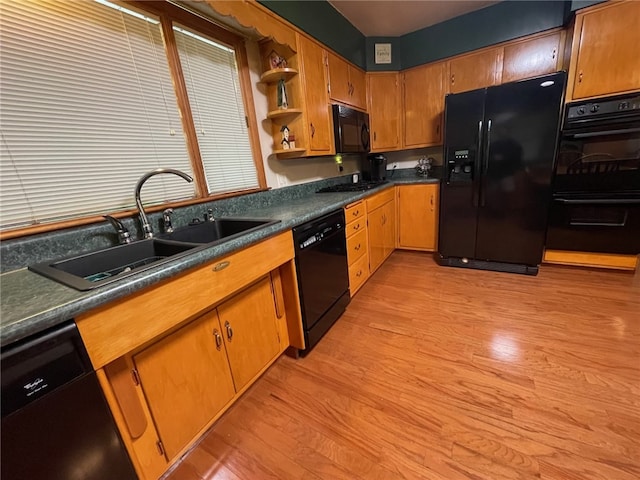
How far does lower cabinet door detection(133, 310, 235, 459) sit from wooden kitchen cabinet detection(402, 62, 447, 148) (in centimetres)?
306

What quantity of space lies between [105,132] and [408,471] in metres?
1.98

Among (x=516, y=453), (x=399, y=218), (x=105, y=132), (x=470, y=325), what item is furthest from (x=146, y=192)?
(x=399, y=218)

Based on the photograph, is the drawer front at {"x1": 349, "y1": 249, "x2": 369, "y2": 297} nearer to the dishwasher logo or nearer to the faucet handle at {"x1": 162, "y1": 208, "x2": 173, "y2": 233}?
the faucet handle at {"x1": 162, "y1": 208, "x2": 173, "y2": 233}

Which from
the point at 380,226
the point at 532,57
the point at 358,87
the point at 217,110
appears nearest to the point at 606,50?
the point at 532,57

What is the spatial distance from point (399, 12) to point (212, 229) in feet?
9.00

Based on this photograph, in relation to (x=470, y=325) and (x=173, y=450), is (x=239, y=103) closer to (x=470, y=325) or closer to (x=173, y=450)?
(x=173, y=450)

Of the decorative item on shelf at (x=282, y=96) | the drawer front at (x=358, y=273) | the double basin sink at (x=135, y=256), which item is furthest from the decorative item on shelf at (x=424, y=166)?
the double basin sink at (x=135, y=256)

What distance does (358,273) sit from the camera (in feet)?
7.52

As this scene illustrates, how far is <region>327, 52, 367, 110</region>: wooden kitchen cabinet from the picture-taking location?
2352 millimetres

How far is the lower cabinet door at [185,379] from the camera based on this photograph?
3.10 feet

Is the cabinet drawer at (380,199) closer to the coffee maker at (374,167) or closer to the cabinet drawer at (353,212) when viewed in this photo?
the cabinet drawer at (353,212)

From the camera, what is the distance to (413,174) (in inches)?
141

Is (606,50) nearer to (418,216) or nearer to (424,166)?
(424,166)

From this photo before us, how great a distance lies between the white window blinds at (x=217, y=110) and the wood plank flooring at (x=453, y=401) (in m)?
1.33
